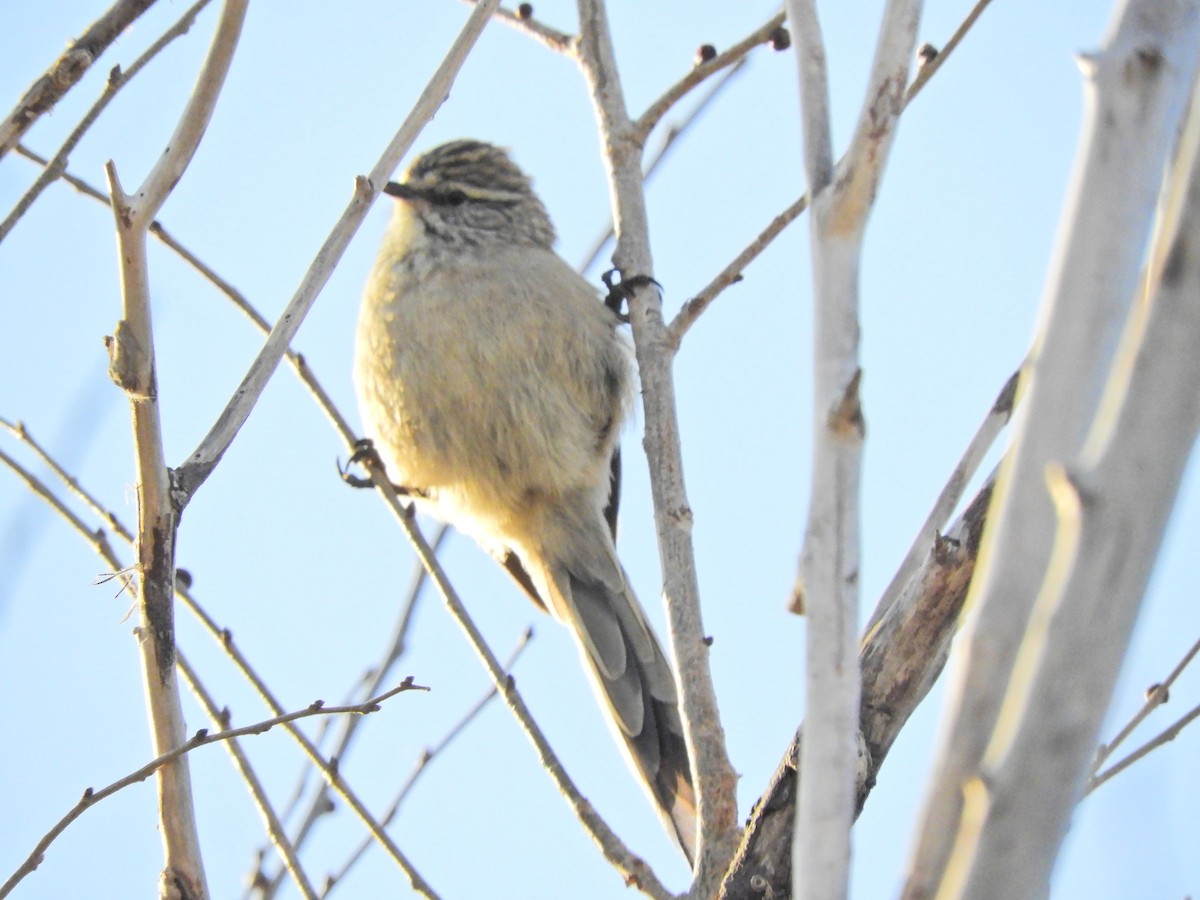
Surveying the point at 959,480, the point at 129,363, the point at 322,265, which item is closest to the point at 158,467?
the point at 129,363

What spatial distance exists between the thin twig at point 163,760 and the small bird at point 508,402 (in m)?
1.75

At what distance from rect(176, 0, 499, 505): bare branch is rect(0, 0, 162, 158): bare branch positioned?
0.45m

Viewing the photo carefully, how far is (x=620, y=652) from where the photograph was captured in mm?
4016

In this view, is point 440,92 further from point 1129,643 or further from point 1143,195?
point 1129,643

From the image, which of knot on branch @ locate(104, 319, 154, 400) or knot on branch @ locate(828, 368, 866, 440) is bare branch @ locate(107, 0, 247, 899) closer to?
knot on branch @ locate(104, 319, 154, 400)

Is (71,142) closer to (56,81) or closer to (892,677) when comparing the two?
(56,81)

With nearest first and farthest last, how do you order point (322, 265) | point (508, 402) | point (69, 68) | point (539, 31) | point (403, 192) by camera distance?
point (69, 68) < point (322, 265) < point (539, 31) < point (508, 402) < point (403, 192)

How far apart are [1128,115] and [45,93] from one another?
1.65 m

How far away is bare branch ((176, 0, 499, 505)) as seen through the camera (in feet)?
6.81

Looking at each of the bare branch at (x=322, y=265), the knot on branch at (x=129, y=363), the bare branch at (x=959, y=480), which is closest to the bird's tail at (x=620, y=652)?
the bare branch at (x=959, y=480)

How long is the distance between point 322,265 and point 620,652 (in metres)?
2.05

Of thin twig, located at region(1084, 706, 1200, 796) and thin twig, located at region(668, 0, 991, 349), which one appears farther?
thin twig, located at region(668, 0, 991, 349)

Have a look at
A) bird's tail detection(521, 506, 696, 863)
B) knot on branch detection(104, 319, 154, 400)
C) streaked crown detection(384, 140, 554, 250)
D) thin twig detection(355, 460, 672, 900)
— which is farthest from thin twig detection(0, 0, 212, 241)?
streaked crown detection(384, 140, 554, 250)

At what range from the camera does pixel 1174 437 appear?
1.05 meters
